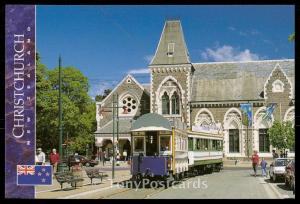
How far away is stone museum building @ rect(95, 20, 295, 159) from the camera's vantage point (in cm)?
5816

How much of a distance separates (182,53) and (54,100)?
17510 mm

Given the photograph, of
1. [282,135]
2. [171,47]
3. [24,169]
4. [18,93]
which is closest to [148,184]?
[24,169]

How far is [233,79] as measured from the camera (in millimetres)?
61750

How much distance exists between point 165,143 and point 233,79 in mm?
36992

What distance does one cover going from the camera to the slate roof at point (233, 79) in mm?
60094

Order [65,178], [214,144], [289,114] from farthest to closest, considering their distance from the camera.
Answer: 1. [289,114]
2. [214,144]
3. [65,178]

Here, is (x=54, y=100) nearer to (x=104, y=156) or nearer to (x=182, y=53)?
(x=104, y=156)

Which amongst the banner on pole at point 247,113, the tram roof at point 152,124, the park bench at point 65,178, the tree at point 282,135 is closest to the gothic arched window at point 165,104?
the banner on pole at point 247,113

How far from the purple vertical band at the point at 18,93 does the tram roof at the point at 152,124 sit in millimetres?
8853

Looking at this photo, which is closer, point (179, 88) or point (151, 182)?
point (151, 182)

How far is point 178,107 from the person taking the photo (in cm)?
6050

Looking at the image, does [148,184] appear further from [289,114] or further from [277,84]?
[277,84]

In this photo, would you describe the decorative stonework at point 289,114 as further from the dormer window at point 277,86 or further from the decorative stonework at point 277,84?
the dormer window at point 277,86

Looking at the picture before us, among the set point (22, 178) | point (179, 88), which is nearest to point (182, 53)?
point (179, 88)
